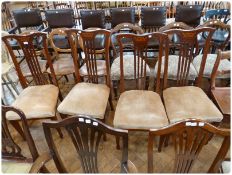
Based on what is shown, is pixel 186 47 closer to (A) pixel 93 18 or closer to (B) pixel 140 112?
(B) pixel 140 112

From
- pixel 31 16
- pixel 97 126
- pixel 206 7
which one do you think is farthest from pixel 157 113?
pixel 206 7

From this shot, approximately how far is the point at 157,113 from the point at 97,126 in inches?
24.7

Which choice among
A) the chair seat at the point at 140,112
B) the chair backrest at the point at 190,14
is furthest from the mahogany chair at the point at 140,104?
the chair backrest at the point at 190,14

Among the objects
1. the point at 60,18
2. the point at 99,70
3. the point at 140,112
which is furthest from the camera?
the point at 60,18

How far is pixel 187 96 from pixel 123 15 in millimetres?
1652

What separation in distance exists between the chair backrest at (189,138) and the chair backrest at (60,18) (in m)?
2.40

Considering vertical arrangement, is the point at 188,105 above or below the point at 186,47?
below

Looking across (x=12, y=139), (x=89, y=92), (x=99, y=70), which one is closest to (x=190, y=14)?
(x=99, y=70)

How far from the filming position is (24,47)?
5.38 feet

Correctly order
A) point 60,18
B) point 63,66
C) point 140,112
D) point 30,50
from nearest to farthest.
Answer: point 140,112, point 30,50, point 63,66, point 60,18

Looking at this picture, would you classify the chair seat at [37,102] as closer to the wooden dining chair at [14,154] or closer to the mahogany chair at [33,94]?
the mahogany chair at [33,94]

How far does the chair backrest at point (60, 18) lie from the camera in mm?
2818

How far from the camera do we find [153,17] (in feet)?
8.94

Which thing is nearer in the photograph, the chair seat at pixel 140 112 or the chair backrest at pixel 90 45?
the chair seat at pixel 140 112
